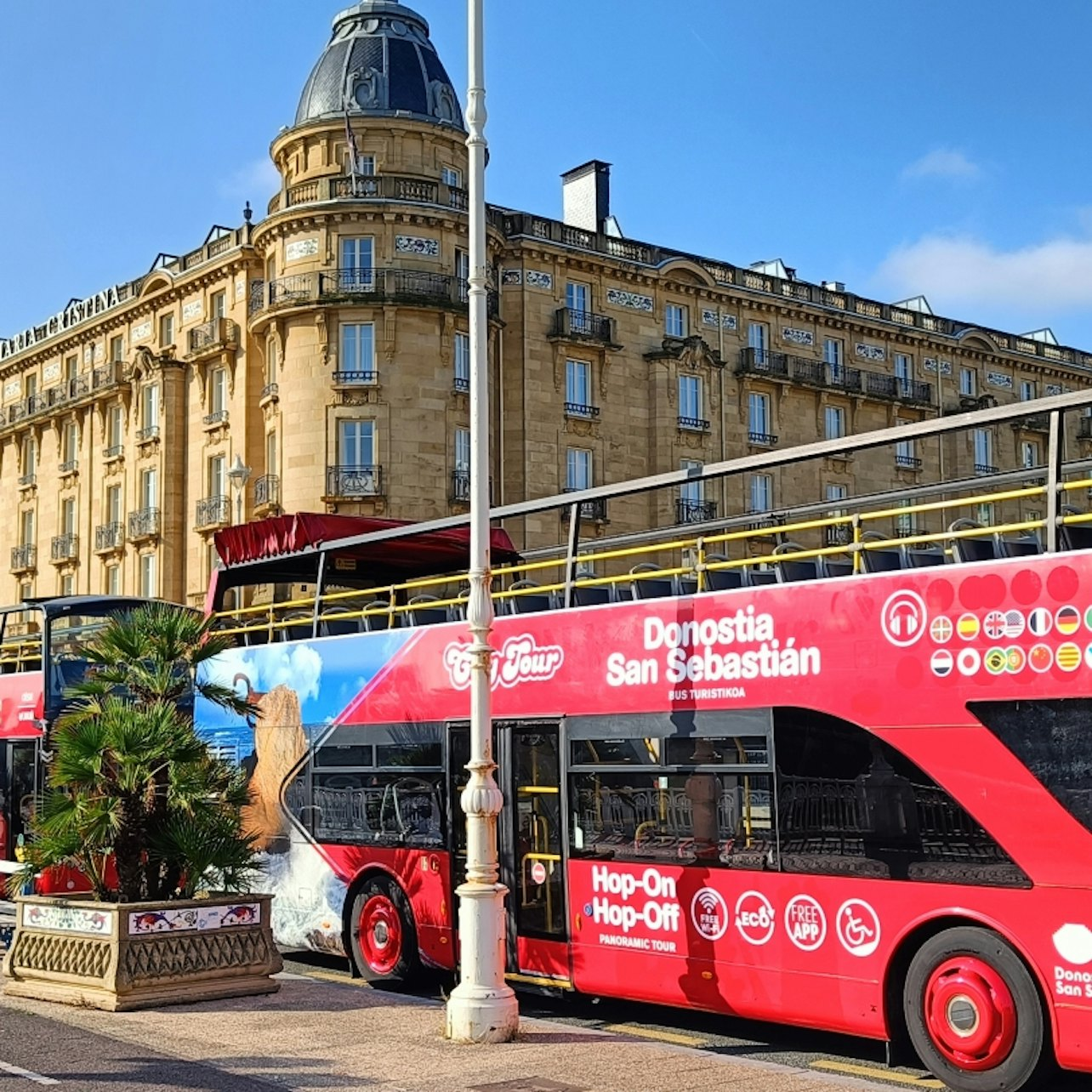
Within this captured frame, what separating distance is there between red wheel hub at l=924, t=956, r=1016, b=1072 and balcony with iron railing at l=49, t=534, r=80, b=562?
169 ft

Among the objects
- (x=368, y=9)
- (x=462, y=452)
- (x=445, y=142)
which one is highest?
(x=368, y=9)

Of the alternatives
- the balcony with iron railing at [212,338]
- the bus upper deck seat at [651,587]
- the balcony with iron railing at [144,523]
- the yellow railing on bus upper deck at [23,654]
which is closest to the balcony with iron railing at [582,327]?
the balcony with iron railing at [212,338]

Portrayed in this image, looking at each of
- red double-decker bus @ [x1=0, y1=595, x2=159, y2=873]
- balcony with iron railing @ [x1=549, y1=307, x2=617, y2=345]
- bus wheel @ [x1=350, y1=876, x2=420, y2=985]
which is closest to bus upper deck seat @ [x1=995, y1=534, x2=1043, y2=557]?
bus wheel @ [x1=350, y1=876, x2=420, y2=985]

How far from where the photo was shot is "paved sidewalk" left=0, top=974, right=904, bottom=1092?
9.95m

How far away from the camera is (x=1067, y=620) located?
956cm

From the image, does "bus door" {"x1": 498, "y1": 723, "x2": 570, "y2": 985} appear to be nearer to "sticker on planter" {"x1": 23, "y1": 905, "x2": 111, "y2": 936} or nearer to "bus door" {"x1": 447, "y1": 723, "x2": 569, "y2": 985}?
"bus door" {"x1": 447, "y1": 723, "x2": 569, "y2": 985}

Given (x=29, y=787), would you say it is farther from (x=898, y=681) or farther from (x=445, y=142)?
(x=445, y=142)

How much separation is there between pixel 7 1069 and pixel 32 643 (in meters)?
13.9

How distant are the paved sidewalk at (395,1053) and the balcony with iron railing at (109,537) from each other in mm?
42560

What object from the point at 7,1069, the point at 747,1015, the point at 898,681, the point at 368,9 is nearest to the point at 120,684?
the point at 7,1069

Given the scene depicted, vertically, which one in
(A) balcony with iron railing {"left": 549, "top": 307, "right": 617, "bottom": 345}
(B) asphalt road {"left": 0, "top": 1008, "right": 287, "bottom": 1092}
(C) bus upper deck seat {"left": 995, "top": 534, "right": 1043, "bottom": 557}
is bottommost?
(B) asphalt road {"left": 0, "top": 1008, "right": 287, "bottom": 1092}

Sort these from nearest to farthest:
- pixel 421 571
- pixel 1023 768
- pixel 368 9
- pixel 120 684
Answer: pixel 1023 768, pixel 120 684, pixel 421 571, pixel 368 9

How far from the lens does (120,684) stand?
1500 cm

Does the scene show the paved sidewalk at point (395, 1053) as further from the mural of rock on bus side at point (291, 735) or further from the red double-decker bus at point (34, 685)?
the red double-decker bus at point (34, 685)
